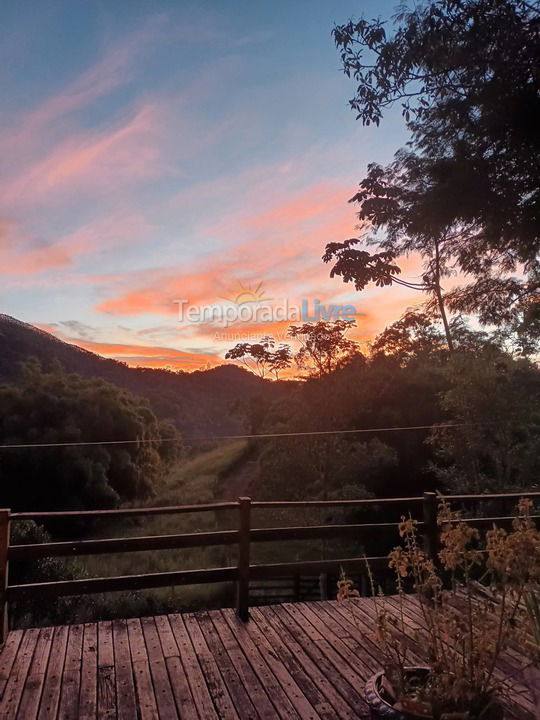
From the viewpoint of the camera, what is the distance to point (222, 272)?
451 inches

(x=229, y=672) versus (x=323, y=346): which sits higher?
(x=323, y=346)

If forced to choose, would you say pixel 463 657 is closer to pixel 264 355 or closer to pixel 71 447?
pixel 71 447

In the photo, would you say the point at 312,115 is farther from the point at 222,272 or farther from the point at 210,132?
the point at 222,272

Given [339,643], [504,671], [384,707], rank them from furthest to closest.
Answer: [339,643]
[504,671]
[384,707]

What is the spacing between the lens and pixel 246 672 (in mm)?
3295

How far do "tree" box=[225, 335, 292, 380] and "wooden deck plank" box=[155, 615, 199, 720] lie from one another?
14.8m

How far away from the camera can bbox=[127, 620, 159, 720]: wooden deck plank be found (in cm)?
287

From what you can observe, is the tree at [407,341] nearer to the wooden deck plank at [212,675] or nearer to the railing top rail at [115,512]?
the railing top rail at [115,512]

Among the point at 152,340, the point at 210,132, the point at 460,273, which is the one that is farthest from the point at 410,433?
the point at 210,132

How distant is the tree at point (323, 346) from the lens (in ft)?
58.3

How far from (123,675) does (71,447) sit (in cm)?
1382

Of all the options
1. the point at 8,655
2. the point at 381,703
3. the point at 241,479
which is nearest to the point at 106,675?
the point at 8,655

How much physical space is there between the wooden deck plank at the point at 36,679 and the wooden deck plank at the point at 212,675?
35.5 inches

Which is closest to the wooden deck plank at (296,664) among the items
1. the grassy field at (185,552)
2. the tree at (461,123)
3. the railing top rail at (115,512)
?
the railing top rail at (115,512)
